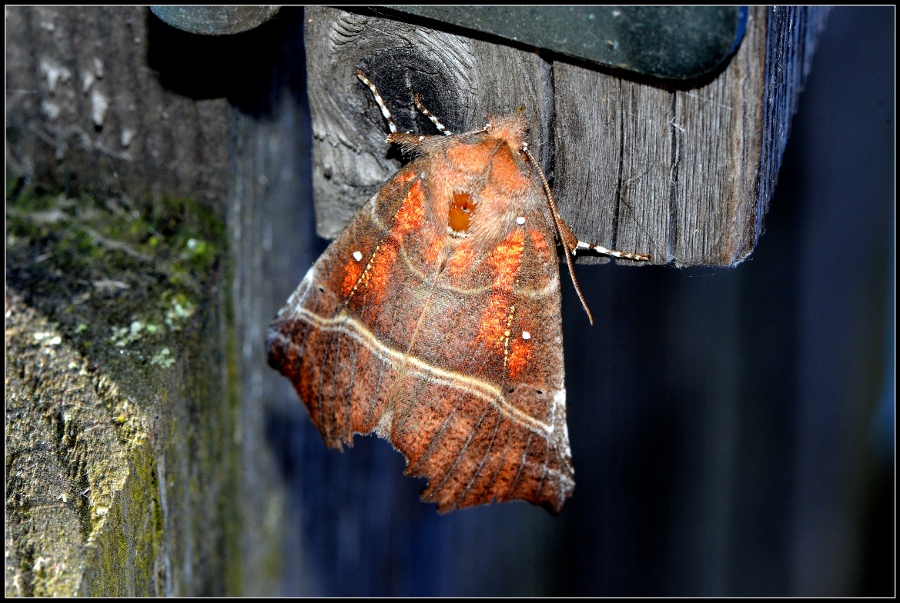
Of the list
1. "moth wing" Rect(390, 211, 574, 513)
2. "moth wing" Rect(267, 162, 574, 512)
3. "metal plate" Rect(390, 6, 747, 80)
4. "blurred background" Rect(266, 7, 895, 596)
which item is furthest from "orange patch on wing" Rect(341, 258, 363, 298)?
"blurred background" Rect(266, 7, 895, 596)

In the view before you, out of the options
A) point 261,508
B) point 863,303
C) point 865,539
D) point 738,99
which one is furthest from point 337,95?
point 865,539

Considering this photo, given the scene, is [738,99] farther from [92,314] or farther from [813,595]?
[813,595]

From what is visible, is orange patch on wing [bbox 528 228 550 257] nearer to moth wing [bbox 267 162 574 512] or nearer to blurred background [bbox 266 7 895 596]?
moth wing [bbox 267 162 574 512]

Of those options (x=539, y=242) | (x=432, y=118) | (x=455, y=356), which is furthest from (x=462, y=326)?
→ (x=432, y=118)

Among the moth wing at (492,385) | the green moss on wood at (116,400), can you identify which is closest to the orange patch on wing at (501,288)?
the moth wing at (492,385)

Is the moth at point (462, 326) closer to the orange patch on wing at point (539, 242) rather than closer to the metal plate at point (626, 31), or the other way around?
the orange patch on wing at point (539, 242)

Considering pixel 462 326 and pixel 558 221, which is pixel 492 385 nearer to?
pixel 462 326
